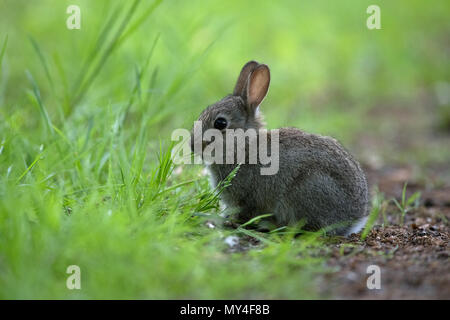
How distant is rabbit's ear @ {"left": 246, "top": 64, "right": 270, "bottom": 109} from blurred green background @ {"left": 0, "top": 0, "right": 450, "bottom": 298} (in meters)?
0.73

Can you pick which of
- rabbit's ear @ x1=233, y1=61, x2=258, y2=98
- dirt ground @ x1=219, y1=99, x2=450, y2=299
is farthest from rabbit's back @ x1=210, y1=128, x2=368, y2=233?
rabbit's ear @ x1=233, y1=61, x2=258, y2=98

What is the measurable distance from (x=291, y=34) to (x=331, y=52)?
41.7 inches

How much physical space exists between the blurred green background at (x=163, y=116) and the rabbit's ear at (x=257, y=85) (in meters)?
0.73

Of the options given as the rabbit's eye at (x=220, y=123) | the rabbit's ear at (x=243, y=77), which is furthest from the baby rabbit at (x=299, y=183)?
the rabbit's ear at (x=243, y=77)

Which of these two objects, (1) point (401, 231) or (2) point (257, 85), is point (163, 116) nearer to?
(2) point (257, 85)

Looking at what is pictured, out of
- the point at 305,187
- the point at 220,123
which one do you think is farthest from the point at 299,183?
the point at 220,123

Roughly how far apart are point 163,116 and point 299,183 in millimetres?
1943

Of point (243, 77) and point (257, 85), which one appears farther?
point (243, 77)

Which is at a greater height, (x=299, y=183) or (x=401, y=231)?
(x=299, y=183)

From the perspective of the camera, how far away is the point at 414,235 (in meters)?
4.67

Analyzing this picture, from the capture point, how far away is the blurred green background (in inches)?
123

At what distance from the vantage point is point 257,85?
5016 mm
